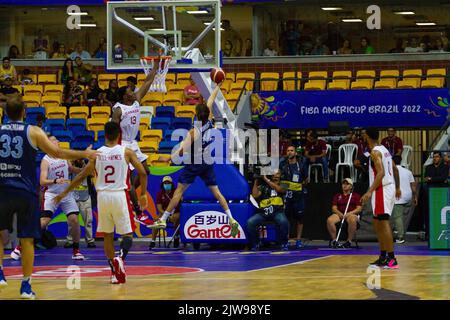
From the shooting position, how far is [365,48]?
34.4m

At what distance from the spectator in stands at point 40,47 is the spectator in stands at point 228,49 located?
19.9ft

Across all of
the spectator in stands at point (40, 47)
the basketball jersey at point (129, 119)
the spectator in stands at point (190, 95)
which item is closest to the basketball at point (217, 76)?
the basketball jersey at point (129, 119)

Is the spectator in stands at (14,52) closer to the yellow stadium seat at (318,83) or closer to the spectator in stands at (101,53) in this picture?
the spectator in stands at (101,53)

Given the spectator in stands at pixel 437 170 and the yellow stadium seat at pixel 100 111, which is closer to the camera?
the spectator in stands at pixel 437 170

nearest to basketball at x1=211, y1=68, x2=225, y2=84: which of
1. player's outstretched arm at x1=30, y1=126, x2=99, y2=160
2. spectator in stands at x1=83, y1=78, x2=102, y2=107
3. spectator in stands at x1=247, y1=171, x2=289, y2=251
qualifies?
spectator in stands at x1=247, y1=171, x2=289, y2=251

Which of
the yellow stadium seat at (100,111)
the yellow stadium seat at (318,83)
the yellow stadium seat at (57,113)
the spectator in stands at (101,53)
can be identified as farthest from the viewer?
the spectator in stands at (101,53)

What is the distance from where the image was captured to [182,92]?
102 feet

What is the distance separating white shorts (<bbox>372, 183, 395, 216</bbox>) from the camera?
16266mm

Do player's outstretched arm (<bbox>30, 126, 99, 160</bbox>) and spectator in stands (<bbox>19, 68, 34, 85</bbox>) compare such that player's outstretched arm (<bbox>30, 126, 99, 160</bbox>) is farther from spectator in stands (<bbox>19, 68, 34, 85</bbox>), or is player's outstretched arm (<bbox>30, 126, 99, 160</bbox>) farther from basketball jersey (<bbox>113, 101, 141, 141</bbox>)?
spectator in stands (<bbox>19, 68, 34, 85</bbox>)

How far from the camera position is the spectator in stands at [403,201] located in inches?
925

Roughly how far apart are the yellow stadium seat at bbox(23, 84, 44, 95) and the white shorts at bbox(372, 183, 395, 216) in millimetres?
17947

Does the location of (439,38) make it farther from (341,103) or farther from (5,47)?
(5,47)

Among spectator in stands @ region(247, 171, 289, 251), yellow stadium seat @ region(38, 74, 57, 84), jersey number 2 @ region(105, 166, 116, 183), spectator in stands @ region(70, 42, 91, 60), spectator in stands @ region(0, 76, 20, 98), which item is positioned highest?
spectator in stands @ region(70, 42, 91, 60)

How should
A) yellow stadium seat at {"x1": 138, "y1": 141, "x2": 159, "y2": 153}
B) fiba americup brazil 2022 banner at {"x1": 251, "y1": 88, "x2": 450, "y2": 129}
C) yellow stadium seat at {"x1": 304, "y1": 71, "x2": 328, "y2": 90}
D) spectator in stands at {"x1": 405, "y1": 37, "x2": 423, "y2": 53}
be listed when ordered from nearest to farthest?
yellow stadium seat at {"x1": 138, "y1": 141, "x2": 159, "y2": 153} → fiba americup brazil 2022 banner at {"x1": 251, "y1": 88, "x2": 450, "y2": 129} → yellow stadium seat at {"x1": 304, "y1": 71, "x2": 328, "y2": 90} → spectator in stands at {"x1": 405, "y1": 37, "x2": 423, "y2": 53}
